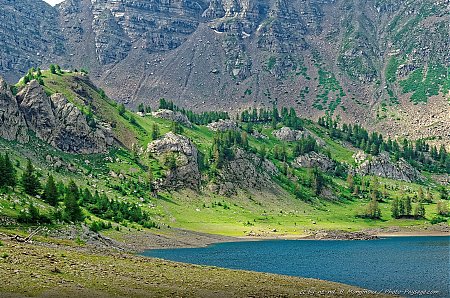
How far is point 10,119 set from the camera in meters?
167

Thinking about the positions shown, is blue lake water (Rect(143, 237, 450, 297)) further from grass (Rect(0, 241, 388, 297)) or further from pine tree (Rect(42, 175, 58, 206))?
pine tree (Rect(42, 175, 58, 206))

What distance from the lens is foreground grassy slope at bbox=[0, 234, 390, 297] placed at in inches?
1743

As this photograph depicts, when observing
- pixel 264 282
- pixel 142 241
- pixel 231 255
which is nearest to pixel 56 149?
pixel 142 241

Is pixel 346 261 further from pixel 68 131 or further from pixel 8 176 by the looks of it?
pixel 68 131

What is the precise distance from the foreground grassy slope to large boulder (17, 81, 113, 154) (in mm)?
124388

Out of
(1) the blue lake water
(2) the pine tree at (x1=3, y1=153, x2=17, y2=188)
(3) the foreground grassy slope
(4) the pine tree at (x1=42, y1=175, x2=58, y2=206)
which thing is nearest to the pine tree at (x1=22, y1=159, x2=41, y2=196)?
(4) the pine tree at (x1=42, y1=175, x2=58, y2=206)

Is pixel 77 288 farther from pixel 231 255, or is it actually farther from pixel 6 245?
pixel 231 255

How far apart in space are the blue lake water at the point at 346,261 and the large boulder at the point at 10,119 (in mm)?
77373

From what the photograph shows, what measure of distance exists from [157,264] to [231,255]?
4643cm

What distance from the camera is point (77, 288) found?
4497cm

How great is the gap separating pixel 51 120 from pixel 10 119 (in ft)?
77.1

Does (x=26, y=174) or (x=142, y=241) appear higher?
(x=26, y=174)

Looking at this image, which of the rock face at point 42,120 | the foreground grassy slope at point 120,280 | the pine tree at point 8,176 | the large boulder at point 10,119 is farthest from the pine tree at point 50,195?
the rock face at point 42,120

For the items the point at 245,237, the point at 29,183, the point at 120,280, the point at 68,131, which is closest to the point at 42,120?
the point at 68,131
